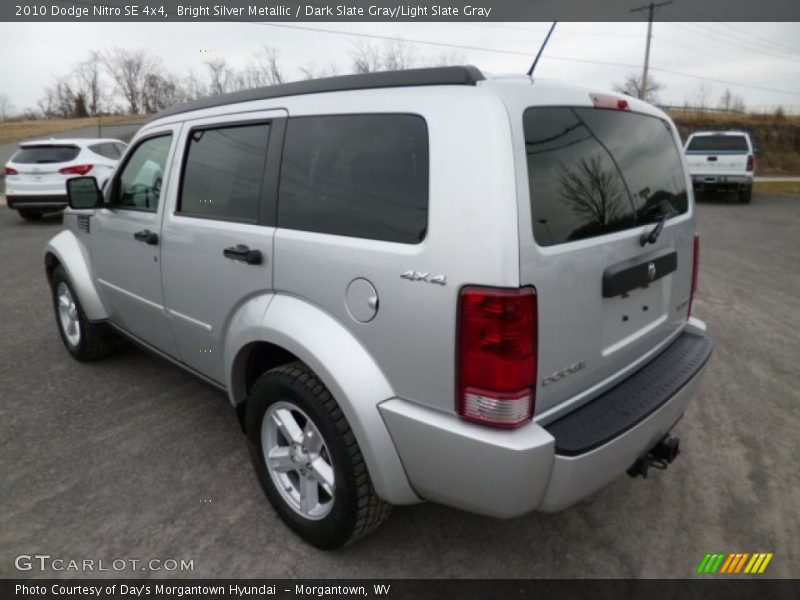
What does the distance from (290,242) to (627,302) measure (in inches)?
54.6

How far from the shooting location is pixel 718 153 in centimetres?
1435

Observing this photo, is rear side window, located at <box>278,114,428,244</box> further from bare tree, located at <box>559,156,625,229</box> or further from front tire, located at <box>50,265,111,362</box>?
front tire, located at <box>50,265,111,362</box>

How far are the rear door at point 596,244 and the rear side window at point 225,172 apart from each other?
1.29m

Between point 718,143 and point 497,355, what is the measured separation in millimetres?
15984

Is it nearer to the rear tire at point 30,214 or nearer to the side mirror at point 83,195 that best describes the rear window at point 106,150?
the rear tire at point 30,214

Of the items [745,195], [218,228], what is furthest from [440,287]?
[745,195]

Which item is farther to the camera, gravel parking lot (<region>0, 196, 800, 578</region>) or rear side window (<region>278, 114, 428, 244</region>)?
gravel parking lot (<region>0, 196, 800, 578</region>)

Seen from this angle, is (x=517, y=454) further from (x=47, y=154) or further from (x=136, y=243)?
(x=47, y=154)

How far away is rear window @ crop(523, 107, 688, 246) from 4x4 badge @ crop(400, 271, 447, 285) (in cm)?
34

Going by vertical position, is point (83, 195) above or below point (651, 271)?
above

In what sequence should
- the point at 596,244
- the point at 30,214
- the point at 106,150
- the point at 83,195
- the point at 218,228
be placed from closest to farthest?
the point at 596,244 < the point at 218,228 < the point at 83,195 < the point at 106,150 < the point at 30,214

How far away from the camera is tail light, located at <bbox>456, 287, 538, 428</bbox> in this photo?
175 cm

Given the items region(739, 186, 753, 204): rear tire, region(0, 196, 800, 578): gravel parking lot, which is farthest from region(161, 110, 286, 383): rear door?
region(739, 186, 753, 204): rear tire

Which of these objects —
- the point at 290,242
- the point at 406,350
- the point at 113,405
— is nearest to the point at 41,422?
the point at 113,405
